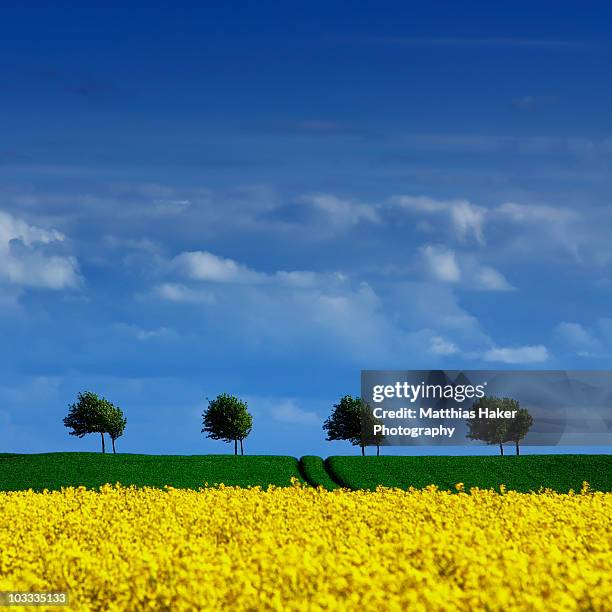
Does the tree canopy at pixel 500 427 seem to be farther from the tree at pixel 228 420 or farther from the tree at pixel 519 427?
the tree at pixel 228 420

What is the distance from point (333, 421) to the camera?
236 feet

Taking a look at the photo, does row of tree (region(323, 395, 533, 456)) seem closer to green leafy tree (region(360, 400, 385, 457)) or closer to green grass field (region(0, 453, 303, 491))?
green leafy tree (region(360, 400, 385, 457))

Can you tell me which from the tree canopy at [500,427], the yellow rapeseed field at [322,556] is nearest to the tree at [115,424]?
the tree canopy at [500,427]

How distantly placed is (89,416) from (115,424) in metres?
2.99

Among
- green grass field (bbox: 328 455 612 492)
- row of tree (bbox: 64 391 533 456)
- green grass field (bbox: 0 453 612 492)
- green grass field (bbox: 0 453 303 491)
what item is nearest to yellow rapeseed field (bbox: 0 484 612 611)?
green grass field (bbox: 0 453 303 491)

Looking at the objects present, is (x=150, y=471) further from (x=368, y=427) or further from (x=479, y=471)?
(x=368, y=427)

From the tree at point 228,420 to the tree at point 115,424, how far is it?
27.5 feet

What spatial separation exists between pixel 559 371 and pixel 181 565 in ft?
133

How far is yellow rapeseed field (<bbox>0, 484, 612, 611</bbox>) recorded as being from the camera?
10.2 meters

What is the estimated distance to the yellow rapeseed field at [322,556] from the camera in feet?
33.4

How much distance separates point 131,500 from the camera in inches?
896

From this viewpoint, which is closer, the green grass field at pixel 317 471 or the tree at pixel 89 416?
the green grass field at pixel 317 471

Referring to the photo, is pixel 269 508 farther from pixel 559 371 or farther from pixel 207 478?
pixel 559 371

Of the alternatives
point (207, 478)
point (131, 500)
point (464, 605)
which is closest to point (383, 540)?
point (464, 605)
